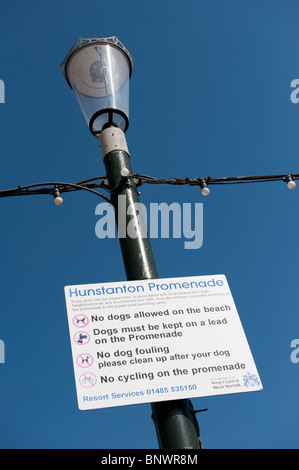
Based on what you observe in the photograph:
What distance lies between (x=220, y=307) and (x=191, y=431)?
80 centimetres

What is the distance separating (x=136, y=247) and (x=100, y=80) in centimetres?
186

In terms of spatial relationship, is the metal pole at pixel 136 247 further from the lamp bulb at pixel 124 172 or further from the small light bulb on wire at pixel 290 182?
the small light bulb on wire at pixel 290 182

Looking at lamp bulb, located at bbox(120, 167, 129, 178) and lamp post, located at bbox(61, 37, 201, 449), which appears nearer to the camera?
lamp post, located at bbox(61, 37, 201, 449)

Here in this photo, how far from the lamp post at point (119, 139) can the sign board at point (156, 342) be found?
177 mm

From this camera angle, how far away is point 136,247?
326cm

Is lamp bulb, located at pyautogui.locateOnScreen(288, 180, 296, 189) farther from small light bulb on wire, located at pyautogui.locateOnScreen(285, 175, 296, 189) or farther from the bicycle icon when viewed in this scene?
the bicycle icon

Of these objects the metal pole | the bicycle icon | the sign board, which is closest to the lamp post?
the metal pole

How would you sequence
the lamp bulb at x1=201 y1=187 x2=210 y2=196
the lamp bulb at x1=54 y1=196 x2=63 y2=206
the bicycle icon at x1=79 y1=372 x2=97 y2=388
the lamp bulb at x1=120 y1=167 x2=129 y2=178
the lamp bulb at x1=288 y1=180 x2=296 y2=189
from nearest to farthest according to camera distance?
the bicycle icon at x1=79 y1=372 x2=97 y2=388, the lamp bulb at x1=120 y1=167 x2=129 y2=178, the lamp bulb at x1=54 y1=196 x2=63 y2=206, the lamp bulb at x1=201 y1=187 x2=210 y2=196, the lamp bulb at x1=288 y1=180 x2=296 y2=189

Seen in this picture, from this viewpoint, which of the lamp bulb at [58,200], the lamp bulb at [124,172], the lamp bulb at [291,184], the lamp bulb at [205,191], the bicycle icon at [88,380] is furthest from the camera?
the lamp bulb at [291,184]

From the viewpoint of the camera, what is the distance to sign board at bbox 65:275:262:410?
2.49m

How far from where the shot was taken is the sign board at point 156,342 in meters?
2.49

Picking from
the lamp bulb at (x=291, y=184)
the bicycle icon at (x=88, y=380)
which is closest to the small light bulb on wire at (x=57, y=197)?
A: the bicycle icon at (x=88, y=380)

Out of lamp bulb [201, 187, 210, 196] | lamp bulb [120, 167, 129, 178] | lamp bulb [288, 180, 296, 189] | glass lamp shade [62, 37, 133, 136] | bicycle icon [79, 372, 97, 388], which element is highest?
glass lamp shade [62, 37, 133, 136]
